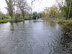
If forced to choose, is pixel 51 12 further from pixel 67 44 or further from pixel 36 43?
pixel 36 43

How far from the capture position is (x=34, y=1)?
5.47 meters

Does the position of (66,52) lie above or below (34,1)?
below

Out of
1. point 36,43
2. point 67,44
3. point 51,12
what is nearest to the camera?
point 67,44

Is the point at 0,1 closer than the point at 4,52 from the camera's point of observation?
No

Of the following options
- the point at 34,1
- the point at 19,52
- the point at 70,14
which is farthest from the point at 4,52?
the point at 70,14

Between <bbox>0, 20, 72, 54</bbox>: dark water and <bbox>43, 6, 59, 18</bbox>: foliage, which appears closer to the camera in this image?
<bbox>0, 20, 72, 54</bbox>: dark water

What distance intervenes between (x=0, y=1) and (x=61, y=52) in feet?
32.3

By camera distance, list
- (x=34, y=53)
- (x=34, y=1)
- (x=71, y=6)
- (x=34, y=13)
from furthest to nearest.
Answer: (x=34, y=13)
(x=71, y=6)
(x=34, y=1)
(x=34, y=53)

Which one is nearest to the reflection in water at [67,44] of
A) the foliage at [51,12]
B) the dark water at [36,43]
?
the dark water at [36,43]

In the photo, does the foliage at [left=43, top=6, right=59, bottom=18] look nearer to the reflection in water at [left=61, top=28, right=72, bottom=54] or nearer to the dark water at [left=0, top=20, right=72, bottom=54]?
the dark water at [left=0, top=20, right=72, bottom=54]

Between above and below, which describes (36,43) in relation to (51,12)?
below

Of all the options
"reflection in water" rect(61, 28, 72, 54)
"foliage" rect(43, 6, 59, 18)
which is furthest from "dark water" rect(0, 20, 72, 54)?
"foliage" rect(43, 6, 59, 18)

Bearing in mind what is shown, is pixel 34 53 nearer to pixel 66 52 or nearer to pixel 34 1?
pixel 66 52

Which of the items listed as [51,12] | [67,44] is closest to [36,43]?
[67,44]
